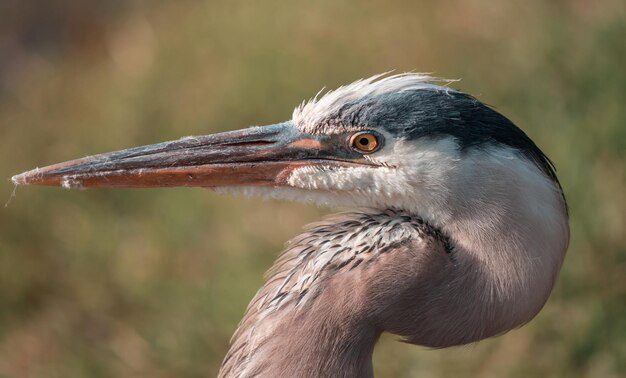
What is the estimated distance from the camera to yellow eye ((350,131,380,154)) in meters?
2.27

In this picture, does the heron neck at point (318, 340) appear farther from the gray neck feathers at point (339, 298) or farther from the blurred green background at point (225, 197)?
the blurred green background at point (225, 197)

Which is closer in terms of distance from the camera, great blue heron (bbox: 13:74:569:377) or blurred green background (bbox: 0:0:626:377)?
great blue heron (bbox: 13:74:569:377)

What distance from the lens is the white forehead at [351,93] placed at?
2252 millimetres

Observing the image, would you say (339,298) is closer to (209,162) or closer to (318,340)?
(318,340)

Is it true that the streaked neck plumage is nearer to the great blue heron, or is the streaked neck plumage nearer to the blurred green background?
the great blue heron

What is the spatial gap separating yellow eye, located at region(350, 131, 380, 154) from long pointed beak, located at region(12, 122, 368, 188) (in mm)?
60

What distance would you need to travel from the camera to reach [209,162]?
7.88 feet

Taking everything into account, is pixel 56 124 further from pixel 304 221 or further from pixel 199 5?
pixel 304 221

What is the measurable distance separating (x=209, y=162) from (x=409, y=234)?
58 centimetres

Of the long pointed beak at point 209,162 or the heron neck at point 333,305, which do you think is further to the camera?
the long pointed beak at point 209,162

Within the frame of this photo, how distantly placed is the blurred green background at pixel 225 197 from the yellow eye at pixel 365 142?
5.22ft

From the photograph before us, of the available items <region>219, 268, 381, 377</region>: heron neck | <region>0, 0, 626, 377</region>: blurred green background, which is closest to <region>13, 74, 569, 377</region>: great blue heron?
<region>219, 268, 381, 377</region>: heron neck

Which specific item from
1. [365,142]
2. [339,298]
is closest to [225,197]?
[365,142]

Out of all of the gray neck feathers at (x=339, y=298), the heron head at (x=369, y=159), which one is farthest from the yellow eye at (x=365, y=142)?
the gray neck feathers at (x=339, y=298)
